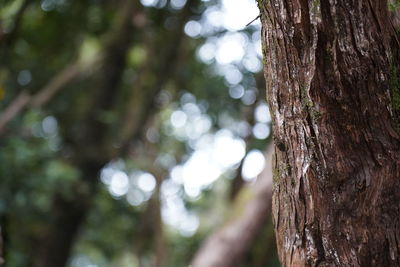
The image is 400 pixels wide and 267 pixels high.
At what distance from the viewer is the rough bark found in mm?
7016

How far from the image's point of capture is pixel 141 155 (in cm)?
977

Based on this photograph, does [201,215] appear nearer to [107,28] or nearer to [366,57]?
[107,28]

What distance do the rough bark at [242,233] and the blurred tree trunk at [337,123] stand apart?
4.89 m

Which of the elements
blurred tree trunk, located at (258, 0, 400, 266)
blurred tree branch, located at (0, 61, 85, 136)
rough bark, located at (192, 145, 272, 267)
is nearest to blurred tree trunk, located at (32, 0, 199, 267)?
blurred tree branch, located at (0, 61, 85, 136)

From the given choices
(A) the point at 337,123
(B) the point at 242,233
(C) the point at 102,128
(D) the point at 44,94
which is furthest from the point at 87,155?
(A) the point at 337,123

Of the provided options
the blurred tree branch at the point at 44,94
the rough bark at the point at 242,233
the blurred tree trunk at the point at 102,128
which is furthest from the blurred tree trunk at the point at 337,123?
the blurred tree trunk at the point at 102,128

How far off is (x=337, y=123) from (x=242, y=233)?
5.15m

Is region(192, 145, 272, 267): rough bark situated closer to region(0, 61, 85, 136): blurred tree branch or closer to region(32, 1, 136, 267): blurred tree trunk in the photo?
region(32, 1, 136, 267): blurred tree trunk

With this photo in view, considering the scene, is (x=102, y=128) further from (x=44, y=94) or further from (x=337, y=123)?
(x=337, y=123)

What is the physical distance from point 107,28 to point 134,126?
1287 millimetres

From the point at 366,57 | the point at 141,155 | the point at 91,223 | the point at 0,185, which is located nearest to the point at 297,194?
the point at 366,57

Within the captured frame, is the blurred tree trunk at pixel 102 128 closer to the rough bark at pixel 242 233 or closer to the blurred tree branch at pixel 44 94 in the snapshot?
the blurred tree branch at pixel 44 94

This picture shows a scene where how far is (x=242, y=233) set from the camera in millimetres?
7102

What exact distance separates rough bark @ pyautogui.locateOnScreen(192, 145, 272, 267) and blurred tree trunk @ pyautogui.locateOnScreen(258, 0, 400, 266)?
4888 millimetres
